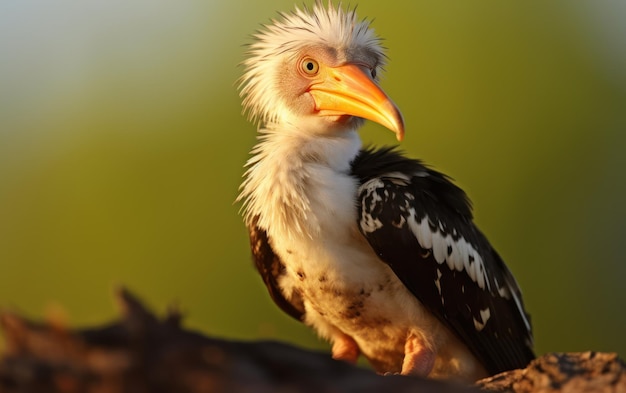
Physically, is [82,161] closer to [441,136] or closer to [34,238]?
[34,238]

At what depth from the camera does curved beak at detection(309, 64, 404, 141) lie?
16.7 ft

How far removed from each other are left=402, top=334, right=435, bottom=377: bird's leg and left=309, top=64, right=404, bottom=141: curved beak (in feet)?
3.99

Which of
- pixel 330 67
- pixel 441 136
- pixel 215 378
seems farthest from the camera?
pixel 441 136

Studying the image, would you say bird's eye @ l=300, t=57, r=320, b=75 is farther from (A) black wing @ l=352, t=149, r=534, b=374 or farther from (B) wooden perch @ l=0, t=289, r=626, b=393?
(B) wooden perch @ l=0, t=289, r=626, b=393

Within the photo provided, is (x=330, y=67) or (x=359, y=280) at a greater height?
(x=330, y=67)

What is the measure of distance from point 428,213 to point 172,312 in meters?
3.11

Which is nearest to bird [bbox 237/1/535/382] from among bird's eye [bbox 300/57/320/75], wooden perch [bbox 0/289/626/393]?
bird's eye [bbox 300/57/320/75]

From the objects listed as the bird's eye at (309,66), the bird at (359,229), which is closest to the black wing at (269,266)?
the bird at (359,229)

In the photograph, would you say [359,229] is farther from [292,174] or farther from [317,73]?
[317,73]

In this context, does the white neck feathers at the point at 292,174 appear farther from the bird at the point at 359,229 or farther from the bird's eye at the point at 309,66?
the bird's eye at the point at 309,66

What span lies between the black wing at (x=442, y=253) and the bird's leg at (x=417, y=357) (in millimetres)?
201

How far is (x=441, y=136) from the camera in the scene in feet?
37.6

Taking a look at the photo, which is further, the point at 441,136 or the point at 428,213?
the point at 441,136

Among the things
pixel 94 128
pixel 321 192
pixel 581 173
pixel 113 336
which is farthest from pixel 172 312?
pixel 94 128
